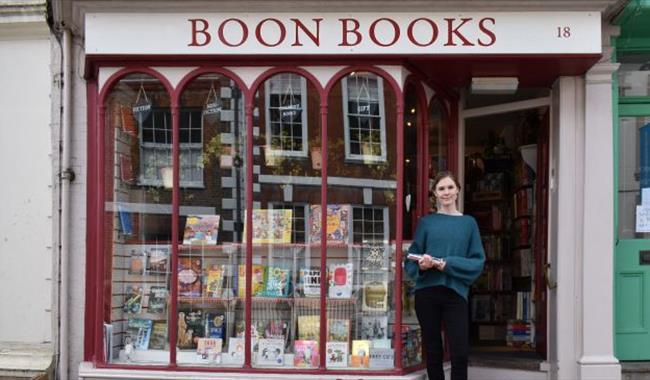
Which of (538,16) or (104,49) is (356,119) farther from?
(104,49)

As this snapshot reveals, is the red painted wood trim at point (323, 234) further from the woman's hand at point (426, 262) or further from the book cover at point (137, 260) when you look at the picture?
the book cover at point (137, 260)

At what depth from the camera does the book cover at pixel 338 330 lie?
6.19 metres

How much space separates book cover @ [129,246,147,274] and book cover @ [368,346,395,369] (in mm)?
2056

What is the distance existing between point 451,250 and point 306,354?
Answer: 57.6 inches

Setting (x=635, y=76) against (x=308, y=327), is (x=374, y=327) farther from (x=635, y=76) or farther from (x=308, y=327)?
(x=635, y=76)

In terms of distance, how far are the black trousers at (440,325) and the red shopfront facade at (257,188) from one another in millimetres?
306

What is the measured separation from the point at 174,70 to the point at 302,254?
185 centimetres

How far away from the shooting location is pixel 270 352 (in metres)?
6.25

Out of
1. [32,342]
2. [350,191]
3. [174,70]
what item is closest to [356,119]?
[350,191]

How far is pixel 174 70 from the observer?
20.5 ft

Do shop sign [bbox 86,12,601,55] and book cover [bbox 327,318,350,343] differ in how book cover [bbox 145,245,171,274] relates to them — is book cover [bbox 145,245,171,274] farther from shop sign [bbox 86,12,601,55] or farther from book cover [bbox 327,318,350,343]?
shop sign [bbox 86,12,601,55]

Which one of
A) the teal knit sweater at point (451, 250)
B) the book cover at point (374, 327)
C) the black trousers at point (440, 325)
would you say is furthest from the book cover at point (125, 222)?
the black trousers at point (440, 325)

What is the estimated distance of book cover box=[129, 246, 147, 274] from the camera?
6.48 meters

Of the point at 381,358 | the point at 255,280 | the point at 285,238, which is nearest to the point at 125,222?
the point at 255,280
